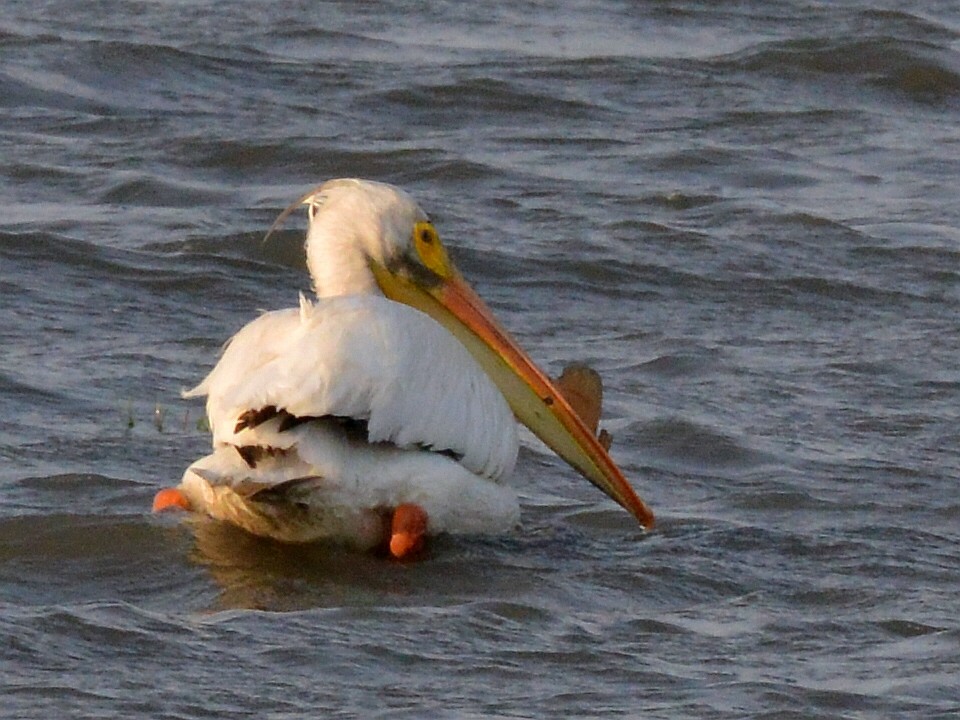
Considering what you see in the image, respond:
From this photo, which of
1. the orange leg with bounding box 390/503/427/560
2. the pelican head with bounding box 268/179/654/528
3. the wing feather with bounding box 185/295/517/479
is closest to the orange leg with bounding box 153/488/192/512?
the wing feather with bounding box 185/295/517/479

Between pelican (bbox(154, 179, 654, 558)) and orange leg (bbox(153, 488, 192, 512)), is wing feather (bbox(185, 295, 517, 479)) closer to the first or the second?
pelican (bbox(154, 179, 654, 558))

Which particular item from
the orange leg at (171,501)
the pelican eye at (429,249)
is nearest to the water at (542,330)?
the orange leg at (171,501)

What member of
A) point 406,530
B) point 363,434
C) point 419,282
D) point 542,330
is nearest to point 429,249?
point 419,282

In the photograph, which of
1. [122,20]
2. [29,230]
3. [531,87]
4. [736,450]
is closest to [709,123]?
[531,87]

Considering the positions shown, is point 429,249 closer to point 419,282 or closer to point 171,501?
point 419,282

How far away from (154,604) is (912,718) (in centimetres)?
185

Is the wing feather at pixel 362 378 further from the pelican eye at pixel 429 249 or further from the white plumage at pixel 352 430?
the pelican eye at pixel 429 249

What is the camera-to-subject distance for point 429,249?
22.1 feet

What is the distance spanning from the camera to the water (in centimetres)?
499

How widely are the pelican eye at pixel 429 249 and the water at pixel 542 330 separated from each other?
2.52 feet

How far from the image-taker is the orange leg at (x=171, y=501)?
19.7 ft

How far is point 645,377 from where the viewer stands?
8039mm

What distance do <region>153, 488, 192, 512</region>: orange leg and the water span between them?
3.5 inches

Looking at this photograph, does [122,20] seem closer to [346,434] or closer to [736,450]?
[736,450]
